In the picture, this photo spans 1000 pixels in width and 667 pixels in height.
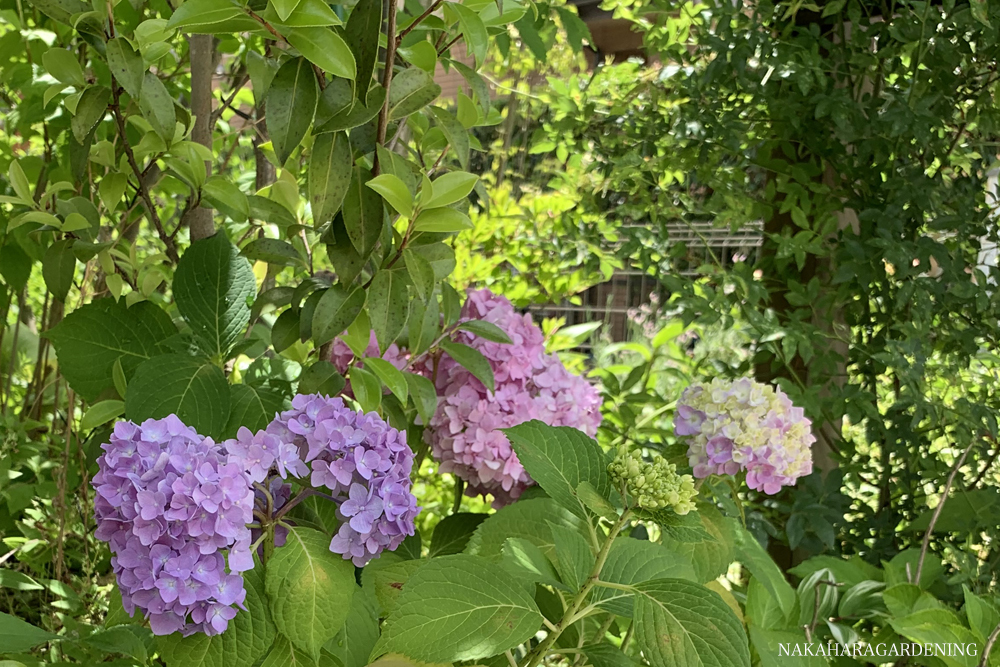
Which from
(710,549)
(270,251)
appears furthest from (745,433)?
(270,251)

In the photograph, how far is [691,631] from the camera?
59 cm

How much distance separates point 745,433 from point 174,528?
0.63 meters

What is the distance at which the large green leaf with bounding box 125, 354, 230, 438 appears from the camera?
713 millimetres

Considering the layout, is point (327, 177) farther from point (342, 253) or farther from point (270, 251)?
point (270, 251)

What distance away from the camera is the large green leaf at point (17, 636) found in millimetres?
525

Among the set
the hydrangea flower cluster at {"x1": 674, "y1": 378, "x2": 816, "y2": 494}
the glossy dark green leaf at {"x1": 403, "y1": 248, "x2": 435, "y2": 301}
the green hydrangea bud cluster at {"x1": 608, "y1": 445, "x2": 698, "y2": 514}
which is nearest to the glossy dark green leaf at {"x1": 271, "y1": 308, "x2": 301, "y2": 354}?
the glossy dark green leaf at {"x1": 403, "y1": 248, "x2": 435, "y2": 301}

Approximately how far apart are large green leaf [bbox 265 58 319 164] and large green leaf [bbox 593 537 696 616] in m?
0.48

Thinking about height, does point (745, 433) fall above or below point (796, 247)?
below

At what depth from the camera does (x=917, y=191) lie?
121 centimetres

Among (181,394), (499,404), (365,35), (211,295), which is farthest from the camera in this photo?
(499,404)

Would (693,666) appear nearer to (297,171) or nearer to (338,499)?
(338,499)

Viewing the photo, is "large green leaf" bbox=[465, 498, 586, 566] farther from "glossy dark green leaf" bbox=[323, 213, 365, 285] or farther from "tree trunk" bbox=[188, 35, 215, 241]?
"tree trunk" bbox=[188, 35, 215, 241]

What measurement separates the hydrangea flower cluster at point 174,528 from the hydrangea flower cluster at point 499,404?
0.42 m

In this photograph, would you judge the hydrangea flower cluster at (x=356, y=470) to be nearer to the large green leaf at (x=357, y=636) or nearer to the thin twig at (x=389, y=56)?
the large green leaf at (x=357, y=636)
